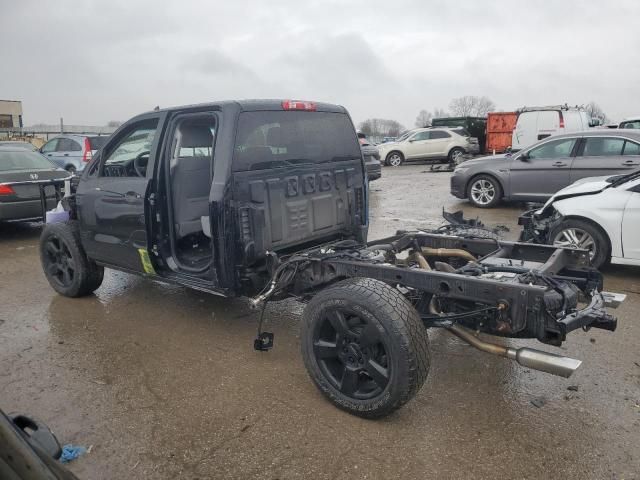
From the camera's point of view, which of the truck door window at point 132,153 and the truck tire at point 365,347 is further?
the truck door window at point 132,153

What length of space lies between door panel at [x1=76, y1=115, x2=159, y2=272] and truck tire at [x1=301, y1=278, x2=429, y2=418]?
73.8 inches

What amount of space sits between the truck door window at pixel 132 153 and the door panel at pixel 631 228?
478 centimetres

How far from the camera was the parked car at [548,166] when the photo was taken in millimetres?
8664

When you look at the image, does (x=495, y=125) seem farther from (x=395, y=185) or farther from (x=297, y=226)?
(x=297, y=226)

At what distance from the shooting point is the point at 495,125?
77.0 ft

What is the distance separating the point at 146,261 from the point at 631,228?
4841 millimetres

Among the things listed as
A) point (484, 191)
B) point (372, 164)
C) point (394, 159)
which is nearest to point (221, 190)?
point (484, 191)

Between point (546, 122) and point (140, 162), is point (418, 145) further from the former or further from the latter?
point (140, 162)

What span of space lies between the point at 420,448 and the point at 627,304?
10.3 feet

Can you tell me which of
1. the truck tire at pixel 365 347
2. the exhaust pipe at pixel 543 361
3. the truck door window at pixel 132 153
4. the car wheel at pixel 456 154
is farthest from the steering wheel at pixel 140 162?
the car wheel at pixel 456 154

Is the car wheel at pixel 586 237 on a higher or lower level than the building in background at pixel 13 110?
lower

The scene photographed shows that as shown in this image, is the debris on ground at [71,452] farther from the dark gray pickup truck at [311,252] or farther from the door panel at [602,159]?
the door panel at [602,159]

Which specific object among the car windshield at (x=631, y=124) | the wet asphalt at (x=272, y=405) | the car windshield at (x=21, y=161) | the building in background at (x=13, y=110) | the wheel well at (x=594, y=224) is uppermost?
the building in background at (x=13, y=110)

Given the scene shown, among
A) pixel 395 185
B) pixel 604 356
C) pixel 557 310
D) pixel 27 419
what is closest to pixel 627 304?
pixel 604 356
